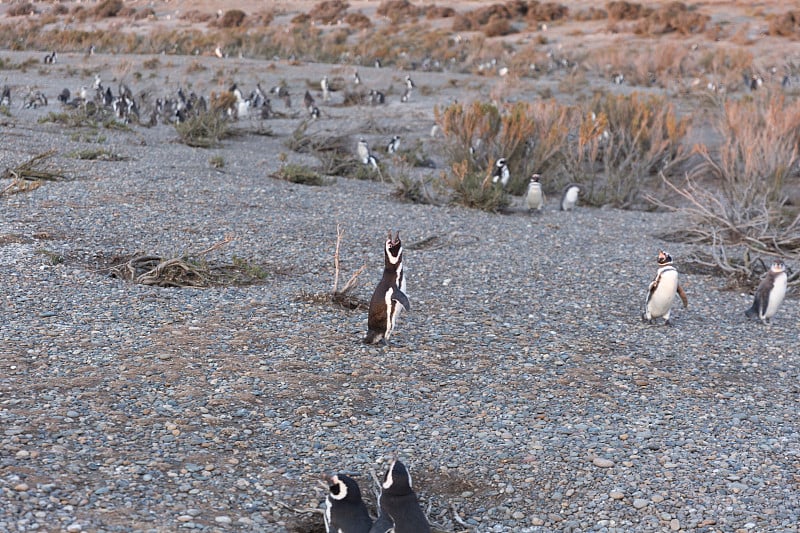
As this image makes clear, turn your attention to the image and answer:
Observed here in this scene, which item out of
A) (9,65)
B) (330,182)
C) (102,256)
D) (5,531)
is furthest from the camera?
(9,65)

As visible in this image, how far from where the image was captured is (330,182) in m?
12.4

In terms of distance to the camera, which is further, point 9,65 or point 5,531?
point 9,65

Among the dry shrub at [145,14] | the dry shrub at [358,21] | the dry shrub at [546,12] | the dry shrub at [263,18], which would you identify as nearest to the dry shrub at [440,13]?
the dry shrub at [358,21]

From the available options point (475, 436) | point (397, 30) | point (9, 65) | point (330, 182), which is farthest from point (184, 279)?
point (397, 30)

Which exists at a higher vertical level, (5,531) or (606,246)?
(5,531)

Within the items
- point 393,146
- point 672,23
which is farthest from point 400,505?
point 672,23

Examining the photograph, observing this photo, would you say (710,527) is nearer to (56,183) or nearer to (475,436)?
(475,436)

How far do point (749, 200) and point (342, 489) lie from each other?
28.3 feet

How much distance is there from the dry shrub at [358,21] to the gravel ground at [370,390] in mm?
35673

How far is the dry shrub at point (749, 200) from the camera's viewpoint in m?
9.59

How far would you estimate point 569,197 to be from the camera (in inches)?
468

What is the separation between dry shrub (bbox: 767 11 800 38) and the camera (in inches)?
1318

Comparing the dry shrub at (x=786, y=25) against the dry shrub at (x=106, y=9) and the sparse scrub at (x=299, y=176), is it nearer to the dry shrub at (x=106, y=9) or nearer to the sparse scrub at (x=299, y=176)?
the sparse scrub at (x=299, y=176)

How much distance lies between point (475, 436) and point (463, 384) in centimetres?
70
